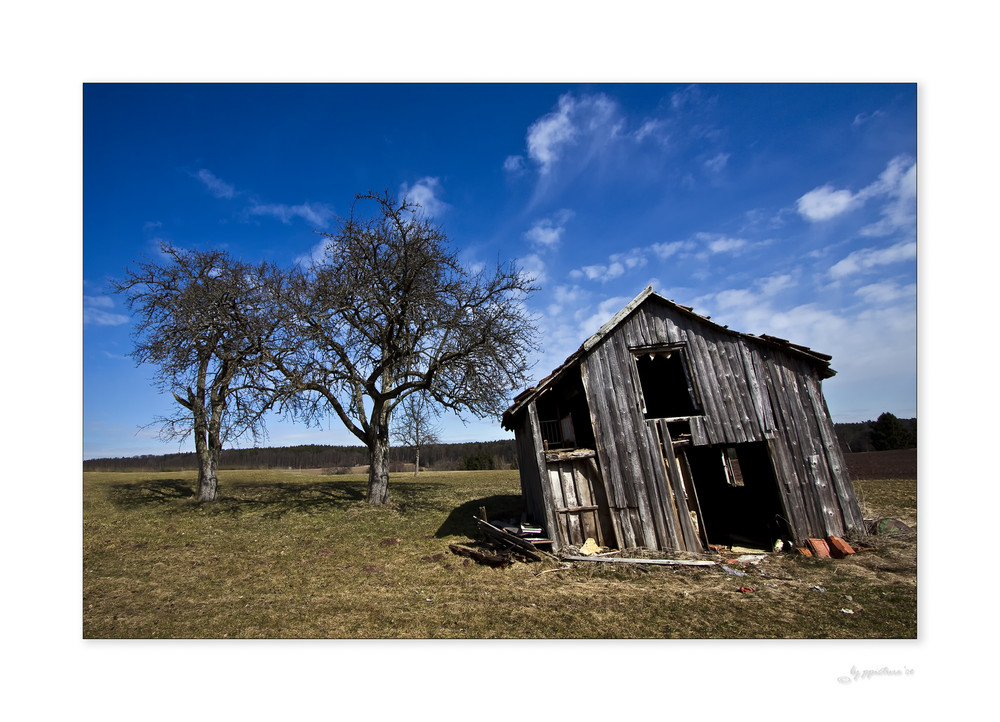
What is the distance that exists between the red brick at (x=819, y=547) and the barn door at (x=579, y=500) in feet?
14.2

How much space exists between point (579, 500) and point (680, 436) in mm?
2997

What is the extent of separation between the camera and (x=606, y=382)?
1045 cm

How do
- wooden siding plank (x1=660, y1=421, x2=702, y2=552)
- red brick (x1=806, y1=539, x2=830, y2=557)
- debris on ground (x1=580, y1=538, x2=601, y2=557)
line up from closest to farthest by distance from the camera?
1. red brick (x1=806, y1=539, x2=830, y2=557)
2. wooden siding plank (x1=660, y1=421, x2=702, y2=552)
3. debris on ground (x1=580, y1=538, x2=601, y2=557)

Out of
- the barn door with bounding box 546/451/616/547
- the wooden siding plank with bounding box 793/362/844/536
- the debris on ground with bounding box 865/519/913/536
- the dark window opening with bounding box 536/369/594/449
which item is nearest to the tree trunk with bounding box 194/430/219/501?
the dark window opening with bounding box 536/369/594/449

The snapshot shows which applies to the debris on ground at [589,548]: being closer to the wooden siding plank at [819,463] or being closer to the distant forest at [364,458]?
the wooden siding plank at [819,463]

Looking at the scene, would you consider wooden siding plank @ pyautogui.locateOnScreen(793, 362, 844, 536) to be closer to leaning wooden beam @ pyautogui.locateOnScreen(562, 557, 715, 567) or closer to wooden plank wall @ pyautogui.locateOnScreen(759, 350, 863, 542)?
wooden plank wall @ pyautogui.locateOnScreen(759, 350, 863, 542)

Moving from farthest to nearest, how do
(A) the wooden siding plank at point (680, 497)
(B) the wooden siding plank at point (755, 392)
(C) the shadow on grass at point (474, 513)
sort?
1. (C) the shadow on grass at point (474, 513)
2. (B) the wooden siding plank at point (755, 392)
3. (A) the wooden siding plank at point (680, 497)

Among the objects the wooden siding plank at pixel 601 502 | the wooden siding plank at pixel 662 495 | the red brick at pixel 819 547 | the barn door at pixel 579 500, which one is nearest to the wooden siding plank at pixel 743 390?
→ the wooden siding plank at pixel 662 495

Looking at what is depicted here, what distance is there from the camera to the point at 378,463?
1703 centimetres

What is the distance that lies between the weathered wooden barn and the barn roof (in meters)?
0.03

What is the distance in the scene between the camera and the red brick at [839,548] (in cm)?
891

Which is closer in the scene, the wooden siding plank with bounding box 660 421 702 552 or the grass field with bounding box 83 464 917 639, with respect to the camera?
the grass field with bounding box 83 464 917 639

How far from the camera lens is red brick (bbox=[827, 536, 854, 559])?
8.91 metres

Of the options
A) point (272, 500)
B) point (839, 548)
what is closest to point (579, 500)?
point (839, 548)
